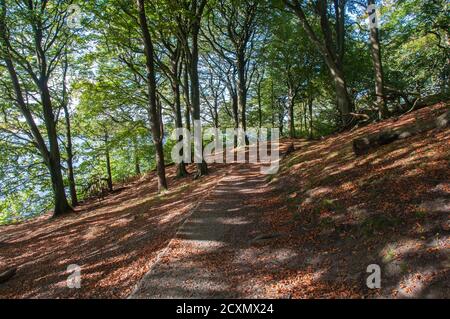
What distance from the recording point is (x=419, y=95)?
1123 cm

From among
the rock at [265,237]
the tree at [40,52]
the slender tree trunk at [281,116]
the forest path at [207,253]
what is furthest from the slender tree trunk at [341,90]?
the slender tree trunk at [281,116]

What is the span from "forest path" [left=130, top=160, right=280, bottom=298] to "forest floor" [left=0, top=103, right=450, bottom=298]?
2 cm

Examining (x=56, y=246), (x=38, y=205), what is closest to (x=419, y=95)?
(x=56, y=246)

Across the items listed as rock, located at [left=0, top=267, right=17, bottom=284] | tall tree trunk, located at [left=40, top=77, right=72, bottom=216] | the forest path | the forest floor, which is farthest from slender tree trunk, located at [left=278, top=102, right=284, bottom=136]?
rock, located at [left=0, top=267, right=17, bottom=284]

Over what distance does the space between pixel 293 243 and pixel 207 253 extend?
5.34 feet

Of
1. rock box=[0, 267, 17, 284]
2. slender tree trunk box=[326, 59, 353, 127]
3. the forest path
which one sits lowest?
rock box=[0, 267, 17, 284]

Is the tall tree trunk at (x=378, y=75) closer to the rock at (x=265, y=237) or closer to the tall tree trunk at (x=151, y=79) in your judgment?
the rock at (x=265, y=237)

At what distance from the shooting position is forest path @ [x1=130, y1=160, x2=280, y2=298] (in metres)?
4.61

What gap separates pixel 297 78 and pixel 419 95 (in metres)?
14.5

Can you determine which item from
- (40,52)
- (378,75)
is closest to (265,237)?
(378,75)

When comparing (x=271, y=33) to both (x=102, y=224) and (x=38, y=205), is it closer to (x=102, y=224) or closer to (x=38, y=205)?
(x=102, y=224)

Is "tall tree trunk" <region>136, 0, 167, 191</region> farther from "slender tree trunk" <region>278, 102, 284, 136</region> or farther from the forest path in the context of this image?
"slender tree trunk" <region>278, 102, 284, 136</region>

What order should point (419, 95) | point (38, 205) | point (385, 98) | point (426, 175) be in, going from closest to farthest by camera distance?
1. point (426, 175)
2. point (419, 95)
3. point (385, 98)
4. point (38, 205)

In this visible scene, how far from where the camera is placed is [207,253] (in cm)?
578
